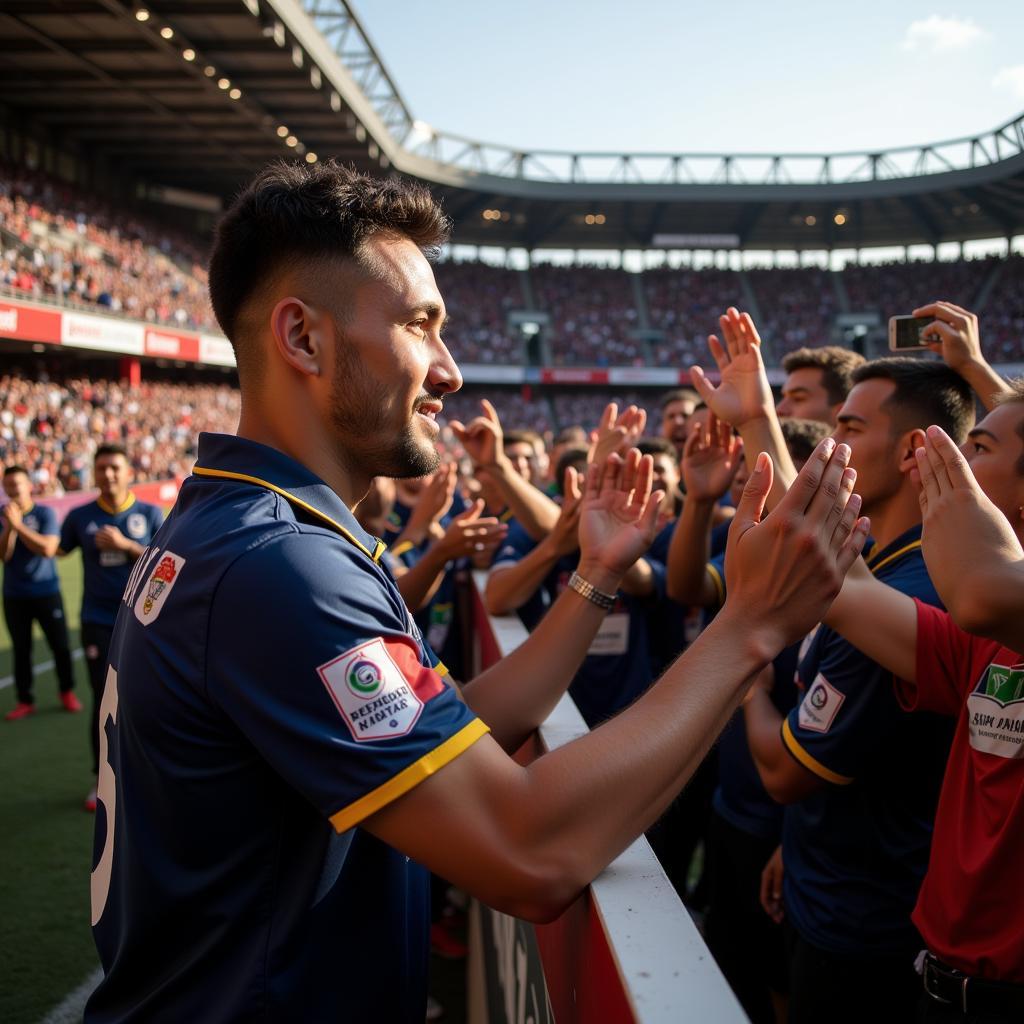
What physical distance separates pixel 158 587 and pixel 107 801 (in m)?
0.42

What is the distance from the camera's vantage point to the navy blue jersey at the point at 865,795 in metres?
2.03

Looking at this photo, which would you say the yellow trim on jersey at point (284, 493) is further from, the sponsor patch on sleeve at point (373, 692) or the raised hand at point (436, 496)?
the raised hand at point (436, 496)

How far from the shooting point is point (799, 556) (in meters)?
1.29

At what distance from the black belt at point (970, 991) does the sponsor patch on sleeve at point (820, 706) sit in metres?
0.54

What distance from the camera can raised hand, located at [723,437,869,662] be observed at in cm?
129

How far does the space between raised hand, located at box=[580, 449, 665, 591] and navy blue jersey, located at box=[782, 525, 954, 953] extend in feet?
2.03

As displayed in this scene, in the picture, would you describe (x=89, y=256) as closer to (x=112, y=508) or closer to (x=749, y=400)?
A: (x=112, y=508)

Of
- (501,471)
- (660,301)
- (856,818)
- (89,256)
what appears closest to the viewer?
(856,818)

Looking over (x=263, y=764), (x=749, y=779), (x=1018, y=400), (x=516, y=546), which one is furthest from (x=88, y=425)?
(x=1018, y=400)

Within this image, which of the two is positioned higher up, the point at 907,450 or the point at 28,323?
the point at 28,323

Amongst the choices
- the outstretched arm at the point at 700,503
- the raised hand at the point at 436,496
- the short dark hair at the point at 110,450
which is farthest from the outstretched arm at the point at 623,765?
the short dark hair at the point at 110,450

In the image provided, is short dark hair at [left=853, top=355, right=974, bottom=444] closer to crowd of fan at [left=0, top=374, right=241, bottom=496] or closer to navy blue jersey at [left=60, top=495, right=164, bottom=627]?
navy blue jersey at [left=60, top=495, right=164, bottom=627]

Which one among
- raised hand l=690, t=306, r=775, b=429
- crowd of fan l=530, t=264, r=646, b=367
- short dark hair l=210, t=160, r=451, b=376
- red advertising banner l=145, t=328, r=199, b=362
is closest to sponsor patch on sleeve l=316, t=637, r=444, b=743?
short dark hair l=210, t=160, r=451, b=376

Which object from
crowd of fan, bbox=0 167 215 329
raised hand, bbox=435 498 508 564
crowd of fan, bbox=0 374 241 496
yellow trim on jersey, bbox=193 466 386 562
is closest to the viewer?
yellow trim on jersey, bbox=193 466 386 562
